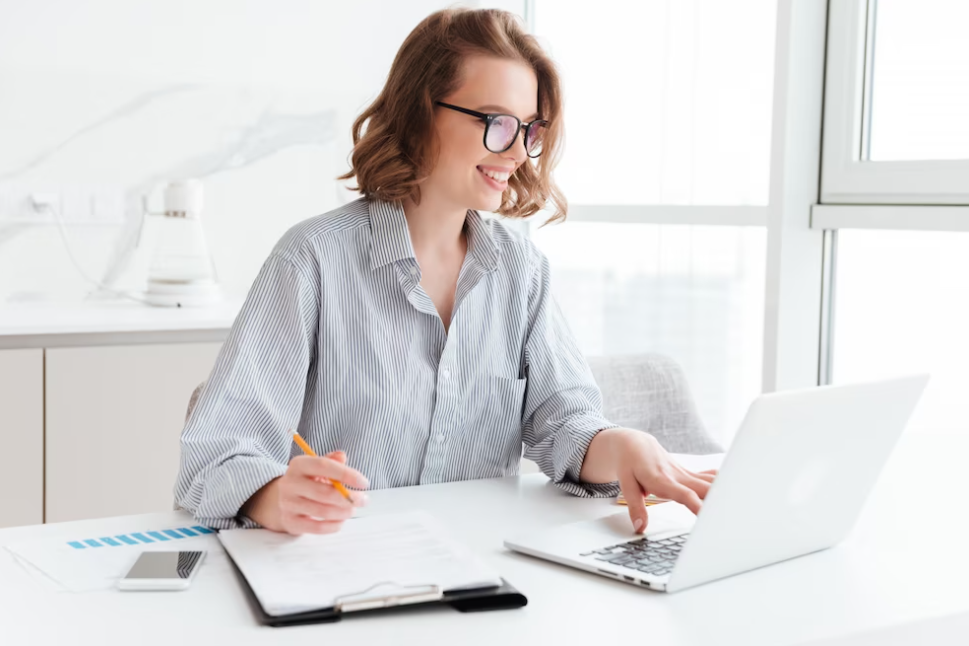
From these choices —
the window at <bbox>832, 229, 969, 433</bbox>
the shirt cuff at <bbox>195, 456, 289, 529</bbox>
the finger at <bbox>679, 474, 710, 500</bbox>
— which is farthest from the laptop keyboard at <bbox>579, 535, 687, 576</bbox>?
the window at <bbox>832, 229, 969, 433</bbox>

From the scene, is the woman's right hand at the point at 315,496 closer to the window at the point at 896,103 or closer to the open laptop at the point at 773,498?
the open laptop at the point at 773,498

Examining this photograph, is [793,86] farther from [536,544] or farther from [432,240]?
[536,544]

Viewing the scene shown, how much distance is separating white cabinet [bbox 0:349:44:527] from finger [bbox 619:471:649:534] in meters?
1.70

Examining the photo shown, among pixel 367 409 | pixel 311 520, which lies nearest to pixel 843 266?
pixel 367 409

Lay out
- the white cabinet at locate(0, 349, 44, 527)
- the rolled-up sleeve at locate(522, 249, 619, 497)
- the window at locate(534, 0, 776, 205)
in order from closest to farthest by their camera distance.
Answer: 1. the rolled-up sleeve at locate(522, 249, 619, 497)
2. the white cabinet at locate(0, 349, 44, 527)
3. the window at locate(534, 0, 776, 205)

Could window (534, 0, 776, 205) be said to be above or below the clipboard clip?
above

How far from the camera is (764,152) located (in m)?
2.52

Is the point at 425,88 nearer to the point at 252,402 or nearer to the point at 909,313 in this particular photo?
the point at 252,402

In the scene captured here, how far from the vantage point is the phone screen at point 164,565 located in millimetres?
997

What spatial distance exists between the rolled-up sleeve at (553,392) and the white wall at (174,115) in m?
1.68

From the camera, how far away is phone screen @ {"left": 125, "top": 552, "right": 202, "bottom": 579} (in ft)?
3.27

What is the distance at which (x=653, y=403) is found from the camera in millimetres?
2270

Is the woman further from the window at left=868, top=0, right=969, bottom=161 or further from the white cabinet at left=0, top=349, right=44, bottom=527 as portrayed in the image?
the white cabinet at left=0, top=349, right=44, bottom=527

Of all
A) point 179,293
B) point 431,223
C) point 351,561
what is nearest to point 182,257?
point 179,293
